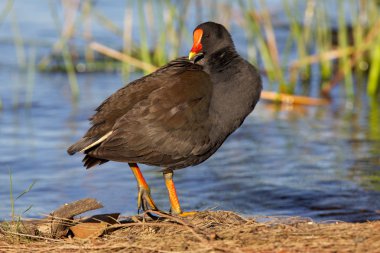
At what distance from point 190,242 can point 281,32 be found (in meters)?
10.3

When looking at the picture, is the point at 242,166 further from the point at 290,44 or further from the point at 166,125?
the point at 290,44

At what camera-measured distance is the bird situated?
16.7 ft

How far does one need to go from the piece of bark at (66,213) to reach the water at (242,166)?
1197mm

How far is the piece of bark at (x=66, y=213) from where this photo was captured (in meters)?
4.56

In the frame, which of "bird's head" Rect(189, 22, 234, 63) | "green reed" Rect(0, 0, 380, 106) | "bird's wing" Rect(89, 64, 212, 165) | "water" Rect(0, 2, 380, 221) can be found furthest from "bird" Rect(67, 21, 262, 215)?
"green reed" Rect(0, 0, 380, 106)

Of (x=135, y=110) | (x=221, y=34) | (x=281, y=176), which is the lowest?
(x=281, y=176)

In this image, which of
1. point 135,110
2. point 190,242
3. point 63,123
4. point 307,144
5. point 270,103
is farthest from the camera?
point 270,103

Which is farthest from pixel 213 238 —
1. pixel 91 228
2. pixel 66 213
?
pixel 66 213

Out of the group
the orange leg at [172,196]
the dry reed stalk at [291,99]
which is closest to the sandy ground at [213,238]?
the orange leg at [172,196]

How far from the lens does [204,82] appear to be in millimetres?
5203

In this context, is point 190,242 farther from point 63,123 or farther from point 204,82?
point 63,123

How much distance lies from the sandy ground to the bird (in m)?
0.68

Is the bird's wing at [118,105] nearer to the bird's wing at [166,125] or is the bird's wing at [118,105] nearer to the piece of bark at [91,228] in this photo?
the bird's wing at [166,125]

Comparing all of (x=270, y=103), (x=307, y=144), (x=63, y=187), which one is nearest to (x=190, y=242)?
(x=63, y=187)
